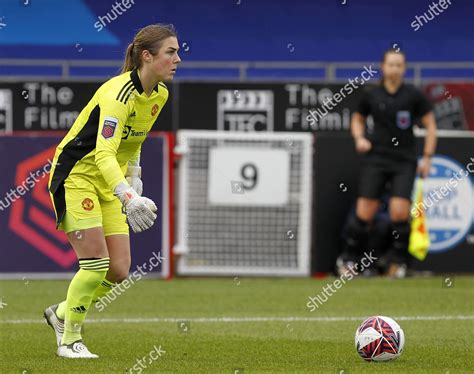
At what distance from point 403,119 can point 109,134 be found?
259 inches

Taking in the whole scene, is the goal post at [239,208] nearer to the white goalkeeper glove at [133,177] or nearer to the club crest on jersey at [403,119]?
the club crest on jersey at [403,119]

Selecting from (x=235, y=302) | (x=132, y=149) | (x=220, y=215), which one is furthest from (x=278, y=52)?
(x=132, y=149)

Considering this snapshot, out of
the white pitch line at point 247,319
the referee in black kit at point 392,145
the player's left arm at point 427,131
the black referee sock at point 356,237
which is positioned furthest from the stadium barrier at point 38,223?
the white pitch line at point 247,319

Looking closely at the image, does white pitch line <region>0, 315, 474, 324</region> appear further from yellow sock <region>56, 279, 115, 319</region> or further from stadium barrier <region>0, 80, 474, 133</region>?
stadium barrier <region>0, 80, 474, 133</region>

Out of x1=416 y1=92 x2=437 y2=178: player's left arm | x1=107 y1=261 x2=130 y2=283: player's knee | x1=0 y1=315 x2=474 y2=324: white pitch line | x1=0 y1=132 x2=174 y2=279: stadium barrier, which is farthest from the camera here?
x1=0 y1=132 x2=174 y2=279: stadium barrier

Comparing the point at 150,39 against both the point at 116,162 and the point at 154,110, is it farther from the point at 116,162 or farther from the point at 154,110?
the point at 116,162

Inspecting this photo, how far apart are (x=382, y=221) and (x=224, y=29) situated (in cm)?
836

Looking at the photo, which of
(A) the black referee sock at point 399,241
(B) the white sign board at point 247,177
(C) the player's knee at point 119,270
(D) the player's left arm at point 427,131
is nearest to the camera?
(C) the player's knee at point 119,270

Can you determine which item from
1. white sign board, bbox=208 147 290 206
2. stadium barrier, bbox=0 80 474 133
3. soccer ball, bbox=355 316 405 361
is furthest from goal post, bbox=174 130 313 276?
soccer ball, bbox=355 316 405 361

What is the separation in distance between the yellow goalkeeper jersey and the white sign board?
621cm

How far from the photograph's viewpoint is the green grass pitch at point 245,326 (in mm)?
6848

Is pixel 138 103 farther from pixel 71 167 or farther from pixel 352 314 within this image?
pixel 352 314

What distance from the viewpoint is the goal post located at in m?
13.6

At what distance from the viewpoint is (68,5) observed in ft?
67.6
